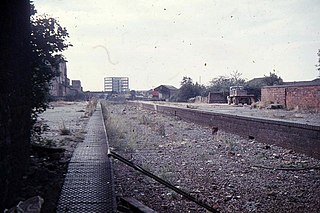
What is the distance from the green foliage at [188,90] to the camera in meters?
80.2

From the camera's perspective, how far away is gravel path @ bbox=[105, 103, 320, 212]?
5965 mm

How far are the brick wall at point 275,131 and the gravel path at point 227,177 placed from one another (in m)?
0.25

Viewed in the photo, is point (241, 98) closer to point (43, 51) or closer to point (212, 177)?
point (212, 177)

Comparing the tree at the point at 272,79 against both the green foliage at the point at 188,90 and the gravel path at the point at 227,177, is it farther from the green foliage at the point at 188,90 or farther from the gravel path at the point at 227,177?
the gravel path at the point at 227,177

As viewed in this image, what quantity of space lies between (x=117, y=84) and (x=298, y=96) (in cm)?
8005

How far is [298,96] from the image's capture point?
31641 mm

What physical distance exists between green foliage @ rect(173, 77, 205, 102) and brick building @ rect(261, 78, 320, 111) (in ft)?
137

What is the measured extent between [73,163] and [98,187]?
7.09 ft

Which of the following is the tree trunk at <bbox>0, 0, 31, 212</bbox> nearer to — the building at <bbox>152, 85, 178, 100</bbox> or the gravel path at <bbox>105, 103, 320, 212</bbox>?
the gravel path at <bbox>105, 103, 320, 212</bbox>

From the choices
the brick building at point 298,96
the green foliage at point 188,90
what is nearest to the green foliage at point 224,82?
the green foliage at point 188,90

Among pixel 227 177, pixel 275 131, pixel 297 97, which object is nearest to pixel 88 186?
pixel 227 177

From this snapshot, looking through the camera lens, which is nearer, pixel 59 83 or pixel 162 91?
pixel 59 83

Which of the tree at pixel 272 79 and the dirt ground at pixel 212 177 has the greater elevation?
the tree at pixel 272 79

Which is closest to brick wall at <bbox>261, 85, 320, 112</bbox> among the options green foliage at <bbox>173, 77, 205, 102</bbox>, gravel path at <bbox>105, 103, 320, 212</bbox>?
gravel path at <bbox>105, 103, 320, 212</bbox>
